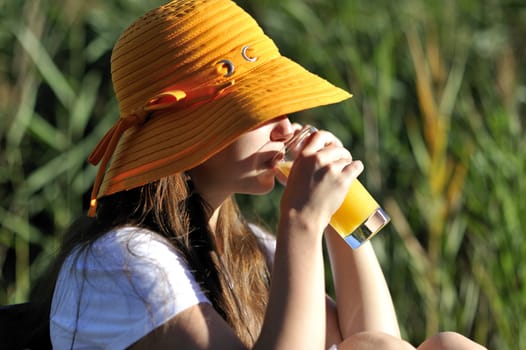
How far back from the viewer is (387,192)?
3.24 m

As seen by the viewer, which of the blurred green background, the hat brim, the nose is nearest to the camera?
the hat brim

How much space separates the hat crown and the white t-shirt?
0.28 m

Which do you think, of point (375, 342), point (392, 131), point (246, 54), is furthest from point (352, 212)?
point (392, 131)

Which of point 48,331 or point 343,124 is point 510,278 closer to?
point 343,124

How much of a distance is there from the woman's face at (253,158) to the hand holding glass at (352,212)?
23mm

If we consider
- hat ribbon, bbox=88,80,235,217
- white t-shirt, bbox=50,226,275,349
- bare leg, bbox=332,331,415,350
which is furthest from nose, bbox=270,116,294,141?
bare leg, bbox=332,331,415,350

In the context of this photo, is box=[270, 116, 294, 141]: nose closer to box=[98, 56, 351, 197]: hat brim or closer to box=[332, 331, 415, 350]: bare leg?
box=[98, 56, 351, 197]: hat brim

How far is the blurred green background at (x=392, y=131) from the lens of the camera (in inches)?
117

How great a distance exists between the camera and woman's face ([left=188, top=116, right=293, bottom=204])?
175 centimetres

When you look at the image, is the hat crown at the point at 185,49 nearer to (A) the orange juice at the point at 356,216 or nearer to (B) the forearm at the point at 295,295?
(A) the orange juice at the point at 356,216

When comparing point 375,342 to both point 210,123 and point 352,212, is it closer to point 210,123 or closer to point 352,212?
point 352,212

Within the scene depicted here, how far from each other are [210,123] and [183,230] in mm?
222

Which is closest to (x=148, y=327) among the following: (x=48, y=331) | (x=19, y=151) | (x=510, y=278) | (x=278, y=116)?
(x=48, y=331)

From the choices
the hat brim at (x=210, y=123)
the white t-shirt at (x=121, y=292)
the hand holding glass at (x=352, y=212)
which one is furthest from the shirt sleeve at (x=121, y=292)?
the hand holding glass at (x=352, y=212)
